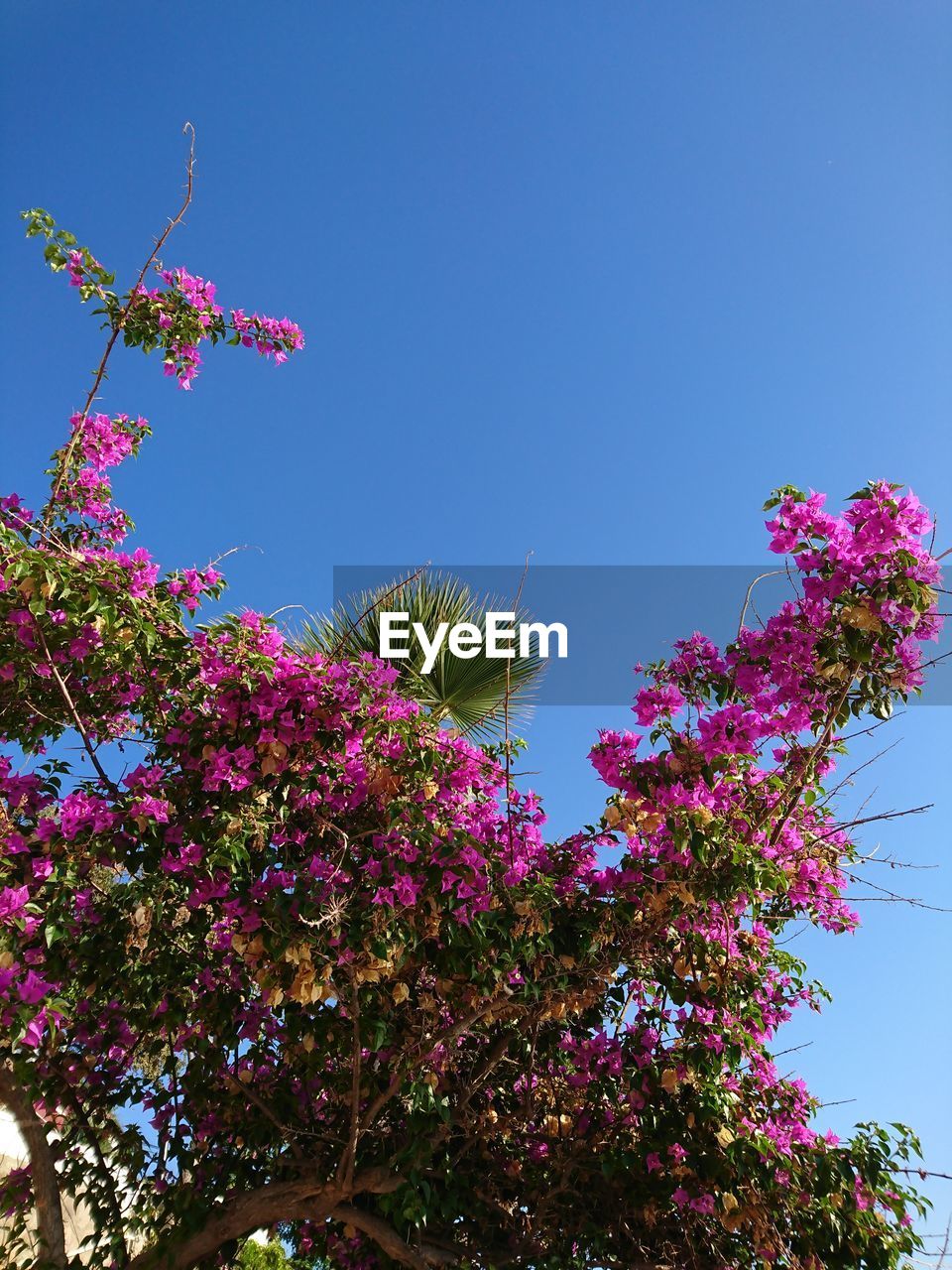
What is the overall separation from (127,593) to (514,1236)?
3.00 m

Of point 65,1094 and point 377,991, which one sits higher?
point 377,991

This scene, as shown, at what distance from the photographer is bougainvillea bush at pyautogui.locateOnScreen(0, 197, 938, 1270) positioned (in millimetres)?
3148

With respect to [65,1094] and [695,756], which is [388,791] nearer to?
[695,756]

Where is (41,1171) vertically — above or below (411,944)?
below

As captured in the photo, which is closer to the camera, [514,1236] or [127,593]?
[127,593]

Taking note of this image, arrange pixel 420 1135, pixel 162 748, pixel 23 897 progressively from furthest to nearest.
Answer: pixel 162 748, pixel 420 1135, pixel 23 897

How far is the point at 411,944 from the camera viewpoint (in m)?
3.11

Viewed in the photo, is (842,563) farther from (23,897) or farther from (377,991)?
(23,897)

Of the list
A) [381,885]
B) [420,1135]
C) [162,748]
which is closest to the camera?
[381,885]

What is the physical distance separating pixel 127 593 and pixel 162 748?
69 cm

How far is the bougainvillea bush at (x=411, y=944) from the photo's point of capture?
3.15 meters

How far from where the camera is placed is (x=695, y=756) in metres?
3.26

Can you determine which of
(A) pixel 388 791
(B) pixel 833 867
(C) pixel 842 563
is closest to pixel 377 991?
(A) pixel 388 791

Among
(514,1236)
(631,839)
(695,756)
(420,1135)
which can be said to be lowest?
(514,1236)
